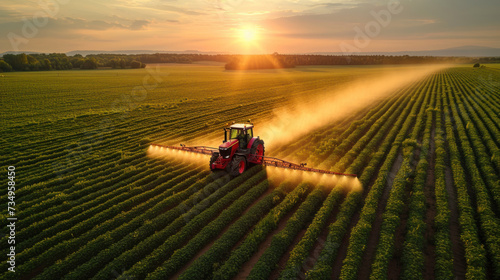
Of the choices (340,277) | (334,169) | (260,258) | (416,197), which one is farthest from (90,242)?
(416,197)

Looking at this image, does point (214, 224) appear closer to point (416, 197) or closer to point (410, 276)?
point (410, 276)

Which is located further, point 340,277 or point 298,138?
point 298,138

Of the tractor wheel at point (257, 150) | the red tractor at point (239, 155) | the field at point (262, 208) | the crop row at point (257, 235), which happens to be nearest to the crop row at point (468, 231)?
the field at point (262, 208)

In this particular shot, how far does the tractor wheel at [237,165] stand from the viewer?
1477 cm

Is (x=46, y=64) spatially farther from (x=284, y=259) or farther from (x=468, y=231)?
(x=468, y=231)

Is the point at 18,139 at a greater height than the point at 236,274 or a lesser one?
greater

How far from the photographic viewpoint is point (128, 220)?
37.7 feet

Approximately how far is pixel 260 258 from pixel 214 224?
2.69 meters

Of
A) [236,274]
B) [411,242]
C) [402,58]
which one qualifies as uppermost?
[402,58]

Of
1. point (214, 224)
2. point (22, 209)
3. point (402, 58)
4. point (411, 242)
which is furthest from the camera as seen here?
point (402, 58)

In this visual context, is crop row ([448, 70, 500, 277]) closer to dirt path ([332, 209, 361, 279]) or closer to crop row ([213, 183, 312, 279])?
dirt path ([332, 209, 361, 279])

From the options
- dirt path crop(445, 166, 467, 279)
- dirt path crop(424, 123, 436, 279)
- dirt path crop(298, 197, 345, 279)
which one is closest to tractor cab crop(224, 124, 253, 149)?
dirt path crop(298, 197, 345, 279)

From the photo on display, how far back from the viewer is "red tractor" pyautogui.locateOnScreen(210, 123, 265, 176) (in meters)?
14.8

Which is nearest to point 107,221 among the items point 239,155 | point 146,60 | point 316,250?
point 239,155
